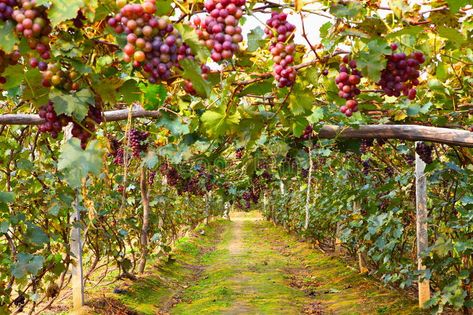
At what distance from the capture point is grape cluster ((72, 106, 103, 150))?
160 centimetres

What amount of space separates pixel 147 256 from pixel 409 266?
21.4 ft

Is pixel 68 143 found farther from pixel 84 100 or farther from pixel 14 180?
pixel 14 180

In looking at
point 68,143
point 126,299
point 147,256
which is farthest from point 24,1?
point 147,256

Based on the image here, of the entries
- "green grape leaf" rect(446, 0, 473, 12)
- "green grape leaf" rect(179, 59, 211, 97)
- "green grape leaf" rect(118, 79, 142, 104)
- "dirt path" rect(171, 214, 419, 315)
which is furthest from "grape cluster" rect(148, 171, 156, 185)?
"green grape leaf" rect(179, 59, 211, 97)

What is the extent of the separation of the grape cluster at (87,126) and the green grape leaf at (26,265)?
2163mm

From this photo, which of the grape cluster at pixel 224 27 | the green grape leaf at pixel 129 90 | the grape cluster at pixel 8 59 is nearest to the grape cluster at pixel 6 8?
the grape cluster at pixel 8 59

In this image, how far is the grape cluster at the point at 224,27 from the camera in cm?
135

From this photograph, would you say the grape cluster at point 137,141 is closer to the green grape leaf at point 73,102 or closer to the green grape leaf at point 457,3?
the green grape leaf at point 73,102

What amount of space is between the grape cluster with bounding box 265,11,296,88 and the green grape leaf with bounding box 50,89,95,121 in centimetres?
65

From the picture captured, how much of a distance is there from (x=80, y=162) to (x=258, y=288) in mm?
10868

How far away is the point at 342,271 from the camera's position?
12.4 meters

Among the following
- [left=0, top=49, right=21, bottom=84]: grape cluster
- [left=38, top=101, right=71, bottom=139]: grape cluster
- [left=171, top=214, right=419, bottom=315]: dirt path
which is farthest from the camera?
[left=171, top=214, right=419, bottom=315]: dirt path

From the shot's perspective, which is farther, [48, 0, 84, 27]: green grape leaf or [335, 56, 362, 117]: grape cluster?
[335, 56, 362, 117]: grape cluster

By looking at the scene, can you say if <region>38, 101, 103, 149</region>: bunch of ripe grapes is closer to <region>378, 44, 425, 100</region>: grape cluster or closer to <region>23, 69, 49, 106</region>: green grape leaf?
<region>23, 69, 49, 106</region>: green grape leaf
